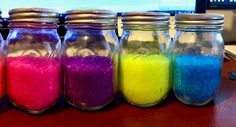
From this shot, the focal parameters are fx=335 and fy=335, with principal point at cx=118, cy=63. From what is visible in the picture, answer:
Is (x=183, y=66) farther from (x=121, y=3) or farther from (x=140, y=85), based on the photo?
(x=121, y=3)

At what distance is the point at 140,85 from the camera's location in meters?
0.41

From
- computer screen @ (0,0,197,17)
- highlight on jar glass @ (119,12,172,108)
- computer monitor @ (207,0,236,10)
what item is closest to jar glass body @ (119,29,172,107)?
highlight on jar glass @ (119,12,172,108)

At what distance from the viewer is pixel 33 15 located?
379mm

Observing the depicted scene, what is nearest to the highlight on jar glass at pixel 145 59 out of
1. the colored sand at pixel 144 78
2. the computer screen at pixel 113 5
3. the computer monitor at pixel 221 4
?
the colored sand at pixel 144 78

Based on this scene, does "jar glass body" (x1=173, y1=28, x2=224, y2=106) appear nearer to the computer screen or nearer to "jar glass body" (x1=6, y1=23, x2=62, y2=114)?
"jar glass body" (x1=6, y1=23, x2=62, y2=114)

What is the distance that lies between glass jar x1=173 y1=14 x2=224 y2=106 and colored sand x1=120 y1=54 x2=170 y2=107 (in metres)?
0.02

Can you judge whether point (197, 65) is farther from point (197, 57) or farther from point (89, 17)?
point (89, 17)

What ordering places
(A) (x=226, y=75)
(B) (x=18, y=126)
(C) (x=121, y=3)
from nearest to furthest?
(B) (x=18, y=126) < (A) (x=226, y=75) < (C) (x=121, y=3)

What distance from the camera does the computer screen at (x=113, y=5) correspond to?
0.74 metres

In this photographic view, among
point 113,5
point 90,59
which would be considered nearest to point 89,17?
point 90,59

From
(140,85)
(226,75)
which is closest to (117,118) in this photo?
(140,85)

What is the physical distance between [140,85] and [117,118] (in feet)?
0.16

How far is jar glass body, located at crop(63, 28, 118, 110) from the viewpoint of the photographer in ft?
1.30

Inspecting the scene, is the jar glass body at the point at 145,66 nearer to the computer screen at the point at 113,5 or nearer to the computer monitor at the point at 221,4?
the computer screen at the point at 113,5
